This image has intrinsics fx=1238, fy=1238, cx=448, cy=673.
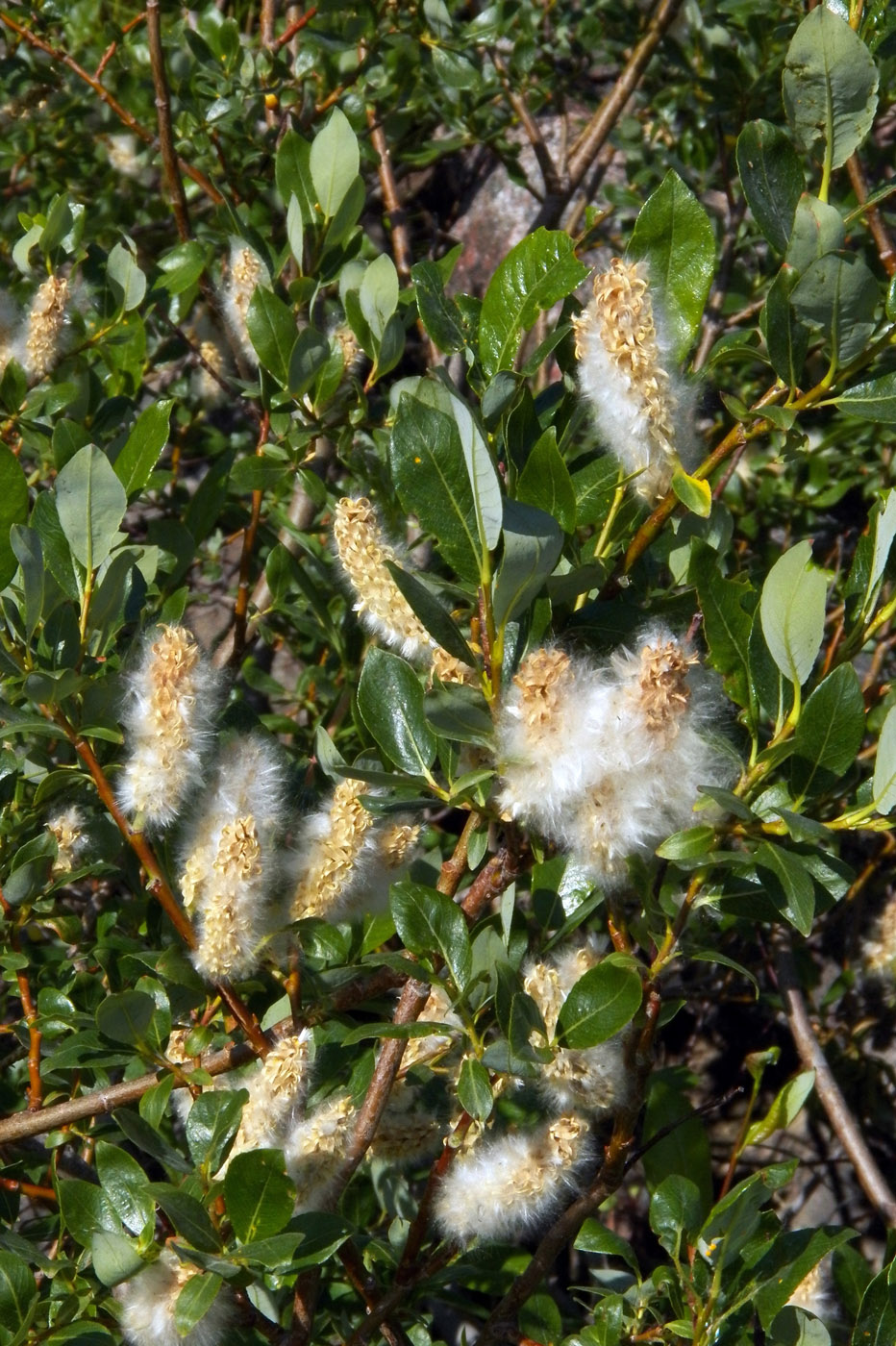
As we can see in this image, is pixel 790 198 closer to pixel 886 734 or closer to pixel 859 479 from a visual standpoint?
pixel 886 734

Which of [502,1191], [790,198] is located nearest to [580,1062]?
[502,1191]

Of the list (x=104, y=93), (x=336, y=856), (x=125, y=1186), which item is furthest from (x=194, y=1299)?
(x=104, y=93)

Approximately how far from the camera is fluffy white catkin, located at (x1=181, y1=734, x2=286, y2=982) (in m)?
1.11

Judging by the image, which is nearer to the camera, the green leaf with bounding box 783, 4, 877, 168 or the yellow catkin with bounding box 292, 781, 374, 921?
the green leaf with bounding box 783, 4, 877, 168

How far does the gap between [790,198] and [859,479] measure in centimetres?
148

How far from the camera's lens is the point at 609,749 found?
3.07ft

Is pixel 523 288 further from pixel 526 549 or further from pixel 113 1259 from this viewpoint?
pixel 113 1259

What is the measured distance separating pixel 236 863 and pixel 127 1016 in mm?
177

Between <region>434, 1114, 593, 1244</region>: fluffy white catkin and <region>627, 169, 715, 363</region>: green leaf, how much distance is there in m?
0.74

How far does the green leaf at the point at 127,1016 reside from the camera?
111cm

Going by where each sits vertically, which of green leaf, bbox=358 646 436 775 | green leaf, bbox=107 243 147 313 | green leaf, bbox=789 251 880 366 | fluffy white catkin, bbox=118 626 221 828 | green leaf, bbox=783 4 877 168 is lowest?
fluffy white catkin, bbox=118 626 221 828

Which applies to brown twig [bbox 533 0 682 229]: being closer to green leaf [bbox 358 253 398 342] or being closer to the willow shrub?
the willow shrub

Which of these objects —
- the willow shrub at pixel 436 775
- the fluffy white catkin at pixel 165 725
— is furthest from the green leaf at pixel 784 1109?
the fluffy white catkin at pixel 165 725

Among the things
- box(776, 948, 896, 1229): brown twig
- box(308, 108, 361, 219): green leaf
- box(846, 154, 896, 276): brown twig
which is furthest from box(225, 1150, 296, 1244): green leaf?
box(846, 154, 896, 276): brown twig
